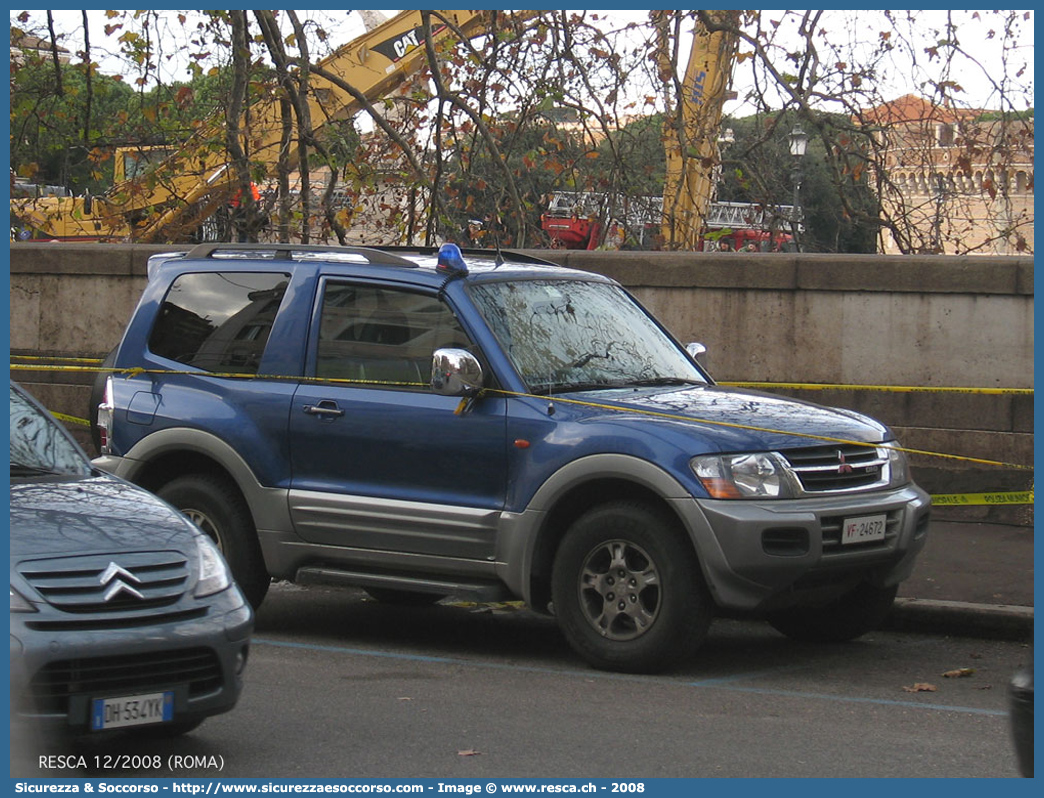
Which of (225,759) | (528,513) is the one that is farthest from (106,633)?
(528,513)

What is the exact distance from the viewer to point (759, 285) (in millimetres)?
12078

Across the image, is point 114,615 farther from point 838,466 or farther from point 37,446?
point 838,466

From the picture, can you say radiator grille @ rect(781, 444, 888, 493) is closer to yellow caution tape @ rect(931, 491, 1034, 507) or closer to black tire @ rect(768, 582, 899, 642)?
black tire @ rect(768, 582, 899, 642)

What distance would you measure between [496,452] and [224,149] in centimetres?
856

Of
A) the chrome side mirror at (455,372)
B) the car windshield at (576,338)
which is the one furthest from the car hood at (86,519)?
the car windshield at (576,338)

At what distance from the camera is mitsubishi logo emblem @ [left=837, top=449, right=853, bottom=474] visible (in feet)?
24.3

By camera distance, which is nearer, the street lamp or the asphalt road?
the asphalt road

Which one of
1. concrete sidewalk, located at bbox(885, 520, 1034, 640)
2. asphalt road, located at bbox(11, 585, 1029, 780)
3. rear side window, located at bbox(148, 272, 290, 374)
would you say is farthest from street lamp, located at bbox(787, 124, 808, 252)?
rear side window, located at bbox(148, 272, 290, 374)

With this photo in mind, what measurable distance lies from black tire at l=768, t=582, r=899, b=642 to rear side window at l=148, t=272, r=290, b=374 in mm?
3233

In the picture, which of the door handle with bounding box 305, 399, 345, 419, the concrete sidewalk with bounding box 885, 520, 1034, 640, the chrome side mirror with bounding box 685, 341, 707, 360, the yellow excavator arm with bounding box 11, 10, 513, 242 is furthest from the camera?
the yellow excavator arm with bounding box 11, 10, 513, 242

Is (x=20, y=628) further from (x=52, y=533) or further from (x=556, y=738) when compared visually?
(x=556, y=738)

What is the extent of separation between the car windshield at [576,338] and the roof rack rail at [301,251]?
0.55m

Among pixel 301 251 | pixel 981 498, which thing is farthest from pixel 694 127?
pixel 301 251

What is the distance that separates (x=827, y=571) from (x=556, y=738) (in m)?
1.80
